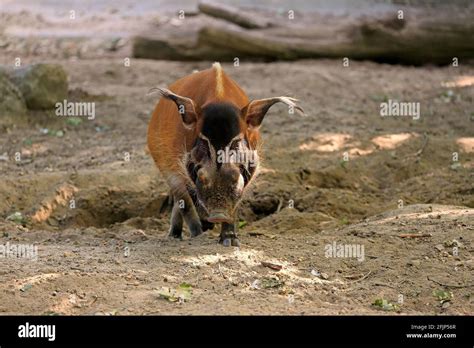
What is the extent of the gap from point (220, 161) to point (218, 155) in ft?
0.18

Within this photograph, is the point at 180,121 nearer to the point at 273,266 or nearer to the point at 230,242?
the point at 230,242

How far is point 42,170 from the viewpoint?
34.9 ft

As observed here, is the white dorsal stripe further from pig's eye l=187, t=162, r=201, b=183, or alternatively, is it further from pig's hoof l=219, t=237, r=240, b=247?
pig's hoof l=219, t=237, r=240, b=247

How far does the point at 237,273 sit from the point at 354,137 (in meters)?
5.02

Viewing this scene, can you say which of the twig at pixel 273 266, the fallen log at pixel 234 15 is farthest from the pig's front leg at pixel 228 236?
the fallen log at pixel 234 15

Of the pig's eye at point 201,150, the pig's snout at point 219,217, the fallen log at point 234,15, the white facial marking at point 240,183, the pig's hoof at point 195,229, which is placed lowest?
the pig's hoof at point 195,229

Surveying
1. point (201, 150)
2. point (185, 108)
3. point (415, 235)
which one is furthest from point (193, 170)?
point (415, 235)

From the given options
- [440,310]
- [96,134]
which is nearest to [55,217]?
[96,134]

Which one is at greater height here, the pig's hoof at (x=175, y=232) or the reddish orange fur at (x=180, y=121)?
the reddish orange fur at (x=180, y=121)

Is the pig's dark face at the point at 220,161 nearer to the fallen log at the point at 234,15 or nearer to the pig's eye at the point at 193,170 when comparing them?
the pig's eye at the point at 193,170

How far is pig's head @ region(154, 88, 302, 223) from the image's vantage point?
7.23m

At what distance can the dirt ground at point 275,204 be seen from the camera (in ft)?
21.5

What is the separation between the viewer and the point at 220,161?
723cm

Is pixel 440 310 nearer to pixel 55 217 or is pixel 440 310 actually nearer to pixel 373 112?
pixel 55 217
